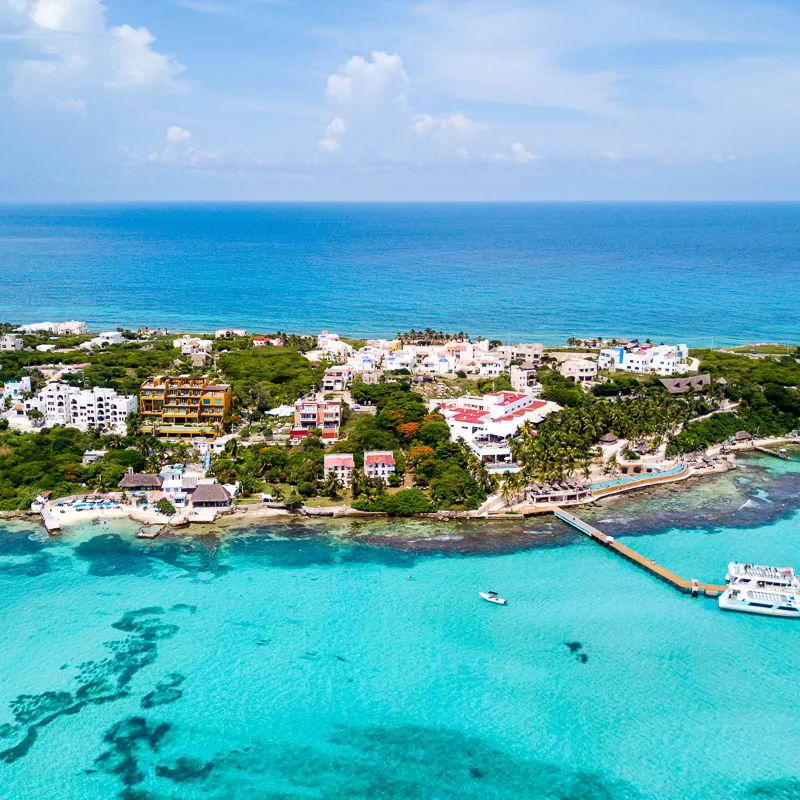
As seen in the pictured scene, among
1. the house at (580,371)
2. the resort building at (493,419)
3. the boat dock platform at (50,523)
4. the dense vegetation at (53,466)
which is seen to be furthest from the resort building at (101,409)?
the house at (580,371)

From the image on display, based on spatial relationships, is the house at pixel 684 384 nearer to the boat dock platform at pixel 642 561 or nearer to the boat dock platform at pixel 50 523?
the boat dock platform at pixel 642 561

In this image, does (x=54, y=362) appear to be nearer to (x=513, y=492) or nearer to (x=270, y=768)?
(x=513, y=492)

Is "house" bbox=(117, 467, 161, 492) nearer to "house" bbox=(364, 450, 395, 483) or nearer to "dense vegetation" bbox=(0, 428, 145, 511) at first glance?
"dense vegetation" bbox=(0, 428, 145, 511)

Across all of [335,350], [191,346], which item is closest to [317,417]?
[335,350]

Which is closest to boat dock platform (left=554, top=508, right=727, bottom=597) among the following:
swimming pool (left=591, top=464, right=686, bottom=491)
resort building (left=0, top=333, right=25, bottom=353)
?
swimming pool (left=591, top=464, right=686, bottom=491)

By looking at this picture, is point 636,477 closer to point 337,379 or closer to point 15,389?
point 337,379

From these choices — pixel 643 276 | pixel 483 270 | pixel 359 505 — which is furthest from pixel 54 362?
pixel 643 276

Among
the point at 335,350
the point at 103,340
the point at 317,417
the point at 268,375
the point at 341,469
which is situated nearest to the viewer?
the point at 341,469

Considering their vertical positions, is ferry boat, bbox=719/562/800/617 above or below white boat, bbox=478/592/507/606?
above
